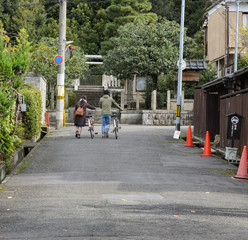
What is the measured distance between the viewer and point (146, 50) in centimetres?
3750

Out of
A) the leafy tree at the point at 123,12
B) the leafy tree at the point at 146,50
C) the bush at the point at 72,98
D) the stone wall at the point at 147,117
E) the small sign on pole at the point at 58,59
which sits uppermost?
the leafy tree at the point at 123,12

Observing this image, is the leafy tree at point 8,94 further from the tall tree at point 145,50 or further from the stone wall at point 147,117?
the tall tree at point 145,50

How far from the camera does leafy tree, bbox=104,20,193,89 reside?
3775cm

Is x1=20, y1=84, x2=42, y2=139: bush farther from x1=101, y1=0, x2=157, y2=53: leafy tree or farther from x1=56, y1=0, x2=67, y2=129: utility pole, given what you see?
x1=101, y1=0, x2=157, y2=53: leafy tree

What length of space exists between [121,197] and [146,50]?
1132 inches

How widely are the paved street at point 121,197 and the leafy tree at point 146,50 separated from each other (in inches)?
812

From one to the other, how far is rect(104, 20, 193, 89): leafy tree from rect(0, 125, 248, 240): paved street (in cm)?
2062

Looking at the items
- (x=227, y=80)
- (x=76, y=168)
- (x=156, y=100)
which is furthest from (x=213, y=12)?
(x=76, y=168)

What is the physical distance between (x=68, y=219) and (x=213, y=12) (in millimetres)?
39379

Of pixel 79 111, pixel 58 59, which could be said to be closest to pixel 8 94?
pixel 79 111

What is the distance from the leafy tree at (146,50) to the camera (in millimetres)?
37750

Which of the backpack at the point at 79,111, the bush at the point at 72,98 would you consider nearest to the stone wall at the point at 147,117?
the bush at the point at 72,98

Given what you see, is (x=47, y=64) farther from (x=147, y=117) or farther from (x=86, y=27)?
(x=86, y=27)

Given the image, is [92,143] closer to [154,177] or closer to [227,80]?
[227,80]
